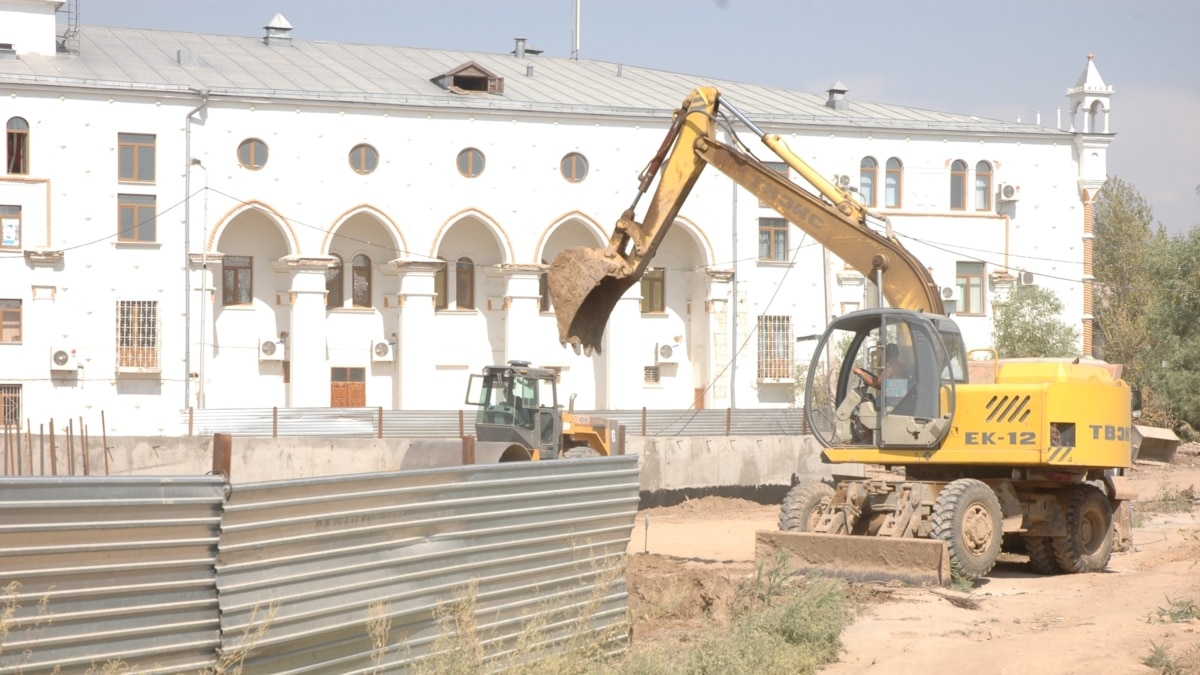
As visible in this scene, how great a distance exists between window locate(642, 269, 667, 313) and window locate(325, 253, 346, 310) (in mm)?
9240

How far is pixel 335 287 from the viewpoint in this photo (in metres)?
41.3

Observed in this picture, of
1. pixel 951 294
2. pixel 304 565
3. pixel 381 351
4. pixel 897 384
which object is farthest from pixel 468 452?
pixel 951 294

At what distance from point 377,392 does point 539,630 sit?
3283 cm

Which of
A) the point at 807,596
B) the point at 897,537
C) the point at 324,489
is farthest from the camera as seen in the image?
the point at 897,537

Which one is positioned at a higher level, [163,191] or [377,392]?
[163,191]

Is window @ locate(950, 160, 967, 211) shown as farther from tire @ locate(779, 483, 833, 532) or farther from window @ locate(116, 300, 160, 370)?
tire @ locate(779, 483, 833, 532)

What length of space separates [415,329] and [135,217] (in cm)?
820

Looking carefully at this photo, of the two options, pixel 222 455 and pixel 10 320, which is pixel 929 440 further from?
pixel 10 320

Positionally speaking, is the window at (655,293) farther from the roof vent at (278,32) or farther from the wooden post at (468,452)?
the wooden post at (468,452)

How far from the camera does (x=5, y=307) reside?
37.0 metres

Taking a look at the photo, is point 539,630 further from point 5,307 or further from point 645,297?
point 645,297

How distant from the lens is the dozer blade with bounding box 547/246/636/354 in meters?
17.2

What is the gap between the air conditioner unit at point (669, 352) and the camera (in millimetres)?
43281

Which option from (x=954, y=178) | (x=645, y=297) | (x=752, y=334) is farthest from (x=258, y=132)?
(x=954, y=178)
